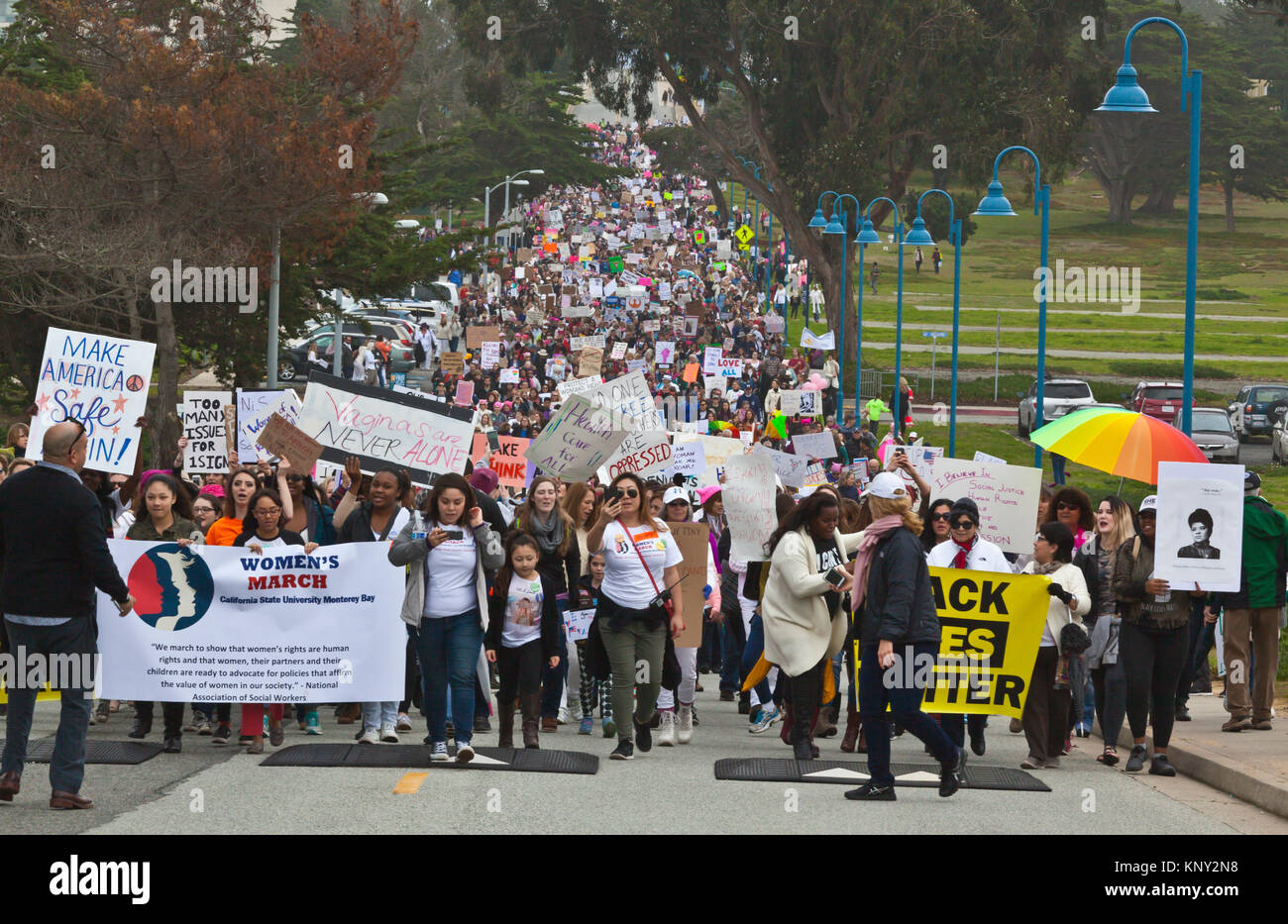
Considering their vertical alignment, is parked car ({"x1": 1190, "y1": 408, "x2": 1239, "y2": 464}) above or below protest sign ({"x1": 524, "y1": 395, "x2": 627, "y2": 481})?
above

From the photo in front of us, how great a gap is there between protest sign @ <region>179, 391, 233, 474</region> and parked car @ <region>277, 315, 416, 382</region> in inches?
920

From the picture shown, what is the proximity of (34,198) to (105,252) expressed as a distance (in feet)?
4.74

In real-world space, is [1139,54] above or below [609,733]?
above

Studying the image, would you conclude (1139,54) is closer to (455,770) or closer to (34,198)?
(34,198)

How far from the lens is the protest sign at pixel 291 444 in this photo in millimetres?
12492

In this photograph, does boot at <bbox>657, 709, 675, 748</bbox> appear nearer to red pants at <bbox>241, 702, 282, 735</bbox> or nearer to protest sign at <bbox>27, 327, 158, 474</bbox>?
red pants at <bbox>241, 702, 282, 735</bbox>

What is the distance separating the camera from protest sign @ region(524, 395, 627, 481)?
14547 mm

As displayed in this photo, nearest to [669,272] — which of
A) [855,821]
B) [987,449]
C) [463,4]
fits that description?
[463,4]

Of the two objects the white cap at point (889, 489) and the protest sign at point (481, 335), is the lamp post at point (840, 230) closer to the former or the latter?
the protest sign at point (481, 335)

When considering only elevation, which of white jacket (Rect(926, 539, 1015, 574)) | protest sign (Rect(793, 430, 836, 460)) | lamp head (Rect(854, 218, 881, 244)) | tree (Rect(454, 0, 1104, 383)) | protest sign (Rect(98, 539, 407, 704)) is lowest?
protest sign (Rect(98, 539, 407, 704))

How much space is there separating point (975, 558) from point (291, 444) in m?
4.72

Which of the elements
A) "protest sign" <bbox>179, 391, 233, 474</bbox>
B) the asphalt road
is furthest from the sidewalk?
"protest sign" <bbox>179, 391, 233, 474</bbox>

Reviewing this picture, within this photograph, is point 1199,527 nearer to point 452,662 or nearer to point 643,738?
point 643,738

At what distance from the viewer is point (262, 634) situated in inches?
416
